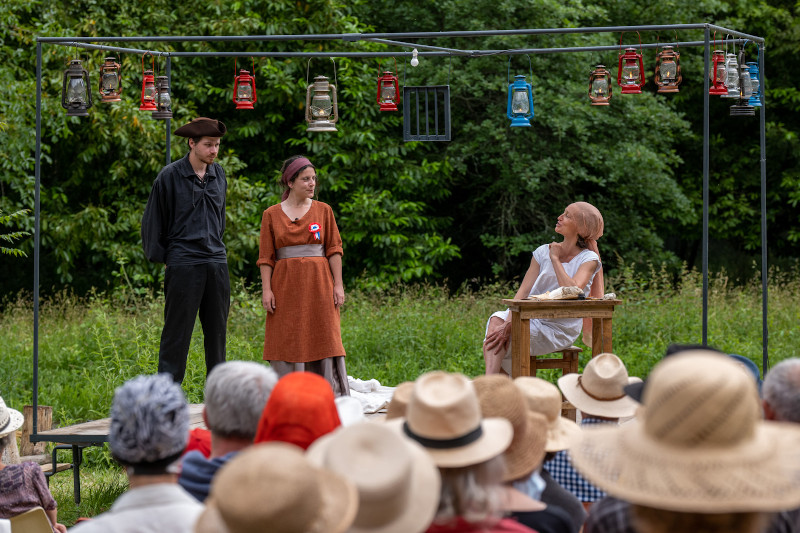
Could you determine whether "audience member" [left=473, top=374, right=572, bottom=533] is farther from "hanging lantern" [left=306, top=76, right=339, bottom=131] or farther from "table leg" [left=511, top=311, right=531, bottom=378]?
"hanging lantern" [left=306, top=76, right=339, bottom=131]

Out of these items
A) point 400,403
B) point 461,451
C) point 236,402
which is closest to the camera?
point 461,451

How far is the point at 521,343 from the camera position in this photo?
6.07 metres

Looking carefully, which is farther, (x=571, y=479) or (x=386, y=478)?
(x=571, y=479)

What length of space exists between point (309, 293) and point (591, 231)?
184 centimetres

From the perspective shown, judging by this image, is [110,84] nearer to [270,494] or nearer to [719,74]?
[719,74]

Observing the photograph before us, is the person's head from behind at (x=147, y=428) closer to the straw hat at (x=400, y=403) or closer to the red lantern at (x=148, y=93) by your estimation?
the straw hat at (x=400, y=403)

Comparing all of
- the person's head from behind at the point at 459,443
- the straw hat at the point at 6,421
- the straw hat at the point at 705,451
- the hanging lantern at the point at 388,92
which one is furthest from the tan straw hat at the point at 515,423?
the hanging lantern at the point at 388,92

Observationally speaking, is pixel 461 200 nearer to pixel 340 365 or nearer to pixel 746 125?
pixel 746 125

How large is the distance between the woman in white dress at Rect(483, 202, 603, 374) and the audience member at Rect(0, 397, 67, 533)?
351 centimetres

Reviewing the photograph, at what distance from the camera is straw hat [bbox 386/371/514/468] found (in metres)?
2.15

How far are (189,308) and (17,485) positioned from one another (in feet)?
8.41

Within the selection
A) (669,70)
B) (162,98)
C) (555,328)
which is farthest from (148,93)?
(669,70)

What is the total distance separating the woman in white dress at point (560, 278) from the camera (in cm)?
632

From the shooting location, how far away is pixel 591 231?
20.9ft
